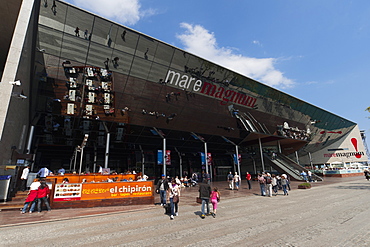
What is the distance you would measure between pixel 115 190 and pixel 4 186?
630 cm

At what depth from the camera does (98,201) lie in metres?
11.5

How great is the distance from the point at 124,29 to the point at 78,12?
4011 millimetres

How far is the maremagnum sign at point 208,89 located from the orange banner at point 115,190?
14.8m

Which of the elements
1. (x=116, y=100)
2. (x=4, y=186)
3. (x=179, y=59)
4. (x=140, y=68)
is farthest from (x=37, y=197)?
(x=179, y=59)

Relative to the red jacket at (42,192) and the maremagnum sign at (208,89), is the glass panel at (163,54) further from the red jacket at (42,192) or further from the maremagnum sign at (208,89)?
the red jacket at (42,192)

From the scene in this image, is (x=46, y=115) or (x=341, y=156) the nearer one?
(x=46, y=115)

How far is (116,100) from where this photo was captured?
22078 mm

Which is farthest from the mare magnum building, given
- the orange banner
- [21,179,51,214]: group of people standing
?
the orange banner

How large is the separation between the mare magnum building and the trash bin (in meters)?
1.31

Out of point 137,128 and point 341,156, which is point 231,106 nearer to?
point 137,128

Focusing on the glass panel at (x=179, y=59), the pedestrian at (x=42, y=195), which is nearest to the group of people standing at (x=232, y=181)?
the glass panel at (x=179, y=59)

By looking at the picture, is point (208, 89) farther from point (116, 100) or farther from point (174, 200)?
point (174, 200)

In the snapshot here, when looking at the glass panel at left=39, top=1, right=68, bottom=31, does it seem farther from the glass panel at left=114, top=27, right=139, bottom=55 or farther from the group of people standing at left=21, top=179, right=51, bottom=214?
the group of people standing at left=21, top=179, right=51, bottom=214

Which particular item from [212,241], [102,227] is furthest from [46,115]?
[212,241]
